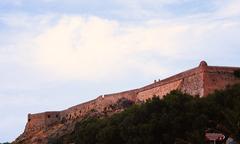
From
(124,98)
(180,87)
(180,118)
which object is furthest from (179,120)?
(124,98)

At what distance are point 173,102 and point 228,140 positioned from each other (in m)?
5.85

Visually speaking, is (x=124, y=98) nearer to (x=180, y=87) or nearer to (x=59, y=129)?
(x=180, y=87)

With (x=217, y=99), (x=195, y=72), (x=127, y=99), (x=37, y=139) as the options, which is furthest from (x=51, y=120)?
(x=217, y=99)

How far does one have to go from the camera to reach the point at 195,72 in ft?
192

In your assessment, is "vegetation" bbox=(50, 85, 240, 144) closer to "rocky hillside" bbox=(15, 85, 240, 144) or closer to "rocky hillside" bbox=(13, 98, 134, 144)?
"rocky hillside" bbox=(15, 85, 240, 144)

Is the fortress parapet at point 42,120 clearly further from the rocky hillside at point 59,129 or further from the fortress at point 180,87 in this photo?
the fortress at point 180,87

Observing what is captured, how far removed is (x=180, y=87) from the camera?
198 feet

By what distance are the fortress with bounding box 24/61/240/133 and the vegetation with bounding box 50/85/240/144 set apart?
10299 mm

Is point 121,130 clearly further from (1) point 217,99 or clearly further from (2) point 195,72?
(2) point 195,72

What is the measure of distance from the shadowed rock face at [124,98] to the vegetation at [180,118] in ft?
36.4

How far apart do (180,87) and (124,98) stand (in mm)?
12955

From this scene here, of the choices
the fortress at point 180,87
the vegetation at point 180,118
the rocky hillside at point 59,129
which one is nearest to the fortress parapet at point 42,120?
the rocky hillside at point 59,129

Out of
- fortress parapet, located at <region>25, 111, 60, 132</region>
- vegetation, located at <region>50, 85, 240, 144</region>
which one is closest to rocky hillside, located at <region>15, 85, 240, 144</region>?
vegetation, located at <region>50, 85, 240, 144</region>

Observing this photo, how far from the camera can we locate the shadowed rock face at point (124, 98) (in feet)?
188
